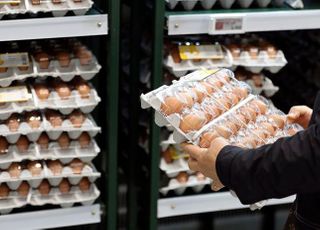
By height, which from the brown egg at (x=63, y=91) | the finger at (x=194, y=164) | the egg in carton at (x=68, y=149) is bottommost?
the egg in carton at (x=68, y=149)

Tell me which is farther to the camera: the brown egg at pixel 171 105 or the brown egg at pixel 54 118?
the brown egg at pixel 54 118

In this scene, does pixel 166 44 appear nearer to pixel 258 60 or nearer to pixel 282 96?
pixel 258 60

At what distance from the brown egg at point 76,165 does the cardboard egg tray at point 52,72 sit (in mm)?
337

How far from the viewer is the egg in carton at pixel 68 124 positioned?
104 inches

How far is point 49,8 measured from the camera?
8.13 ft

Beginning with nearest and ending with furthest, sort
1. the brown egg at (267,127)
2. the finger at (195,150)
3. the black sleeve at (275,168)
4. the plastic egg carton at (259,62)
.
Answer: the black sleeve at (275,168), the finger at (195,150), the brown egg at (267,127), the plastic egg carton at (259,62)

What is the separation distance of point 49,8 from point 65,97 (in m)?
0.36

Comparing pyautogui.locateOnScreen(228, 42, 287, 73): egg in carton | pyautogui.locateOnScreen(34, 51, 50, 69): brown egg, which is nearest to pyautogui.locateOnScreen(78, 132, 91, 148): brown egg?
pyautogui.locateOnScreen(34, 51, 50, 69): brown egg

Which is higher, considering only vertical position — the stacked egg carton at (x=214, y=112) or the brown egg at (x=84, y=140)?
the stacked egg carton at (x=214, y=112)

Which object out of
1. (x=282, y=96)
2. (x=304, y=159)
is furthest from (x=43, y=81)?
(x=304, y=159)

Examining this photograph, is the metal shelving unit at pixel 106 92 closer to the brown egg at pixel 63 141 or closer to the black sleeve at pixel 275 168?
the brown egg at pixel 63 141

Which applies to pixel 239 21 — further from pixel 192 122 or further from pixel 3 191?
pixel 3 191

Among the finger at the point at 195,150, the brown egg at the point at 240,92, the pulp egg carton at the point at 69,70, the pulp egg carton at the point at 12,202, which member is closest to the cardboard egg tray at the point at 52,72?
the pulp egg carton at the point at 69,70

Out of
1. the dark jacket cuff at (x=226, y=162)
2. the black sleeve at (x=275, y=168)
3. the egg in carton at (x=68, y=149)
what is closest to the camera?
the black sleeve at (x=275, y=168)
